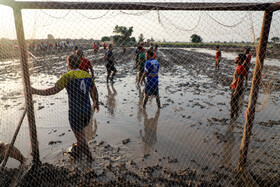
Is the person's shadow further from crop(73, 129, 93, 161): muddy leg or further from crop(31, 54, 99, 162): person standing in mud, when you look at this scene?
crop(31, 54, 99, 162): person standing in mud

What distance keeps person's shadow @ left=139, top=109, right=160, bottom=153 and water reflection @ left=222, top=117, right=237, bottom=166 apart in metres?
1.49

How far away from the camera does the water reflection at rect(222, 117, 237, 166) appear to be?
10.5 feet

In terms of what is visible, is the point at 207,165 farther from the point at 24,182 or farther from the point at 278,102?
the point at 278,102

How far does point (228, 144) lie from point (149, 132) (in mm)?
1844

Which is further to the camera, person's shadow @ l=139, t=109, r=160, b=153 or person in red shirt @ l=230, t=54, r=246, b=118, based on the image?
person in red shirt @ l=230, t=54, r=246, b=118

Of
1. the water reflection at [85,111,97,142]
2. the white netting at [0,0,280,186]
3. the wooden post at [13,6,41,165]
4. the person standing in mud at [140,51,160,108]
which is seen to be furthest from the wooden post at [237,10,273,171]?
the wooden post at [13,6,41,165]

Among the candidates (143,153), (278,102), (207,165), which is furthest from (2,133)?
(278,102)

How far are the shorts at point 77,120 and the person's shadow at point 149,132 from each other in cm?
149

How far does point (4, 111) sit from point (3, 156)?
141 inches

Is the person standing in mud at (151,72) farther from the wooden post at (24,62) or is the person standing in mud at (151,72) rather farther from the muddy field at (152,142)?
the wooden post at (24,62)

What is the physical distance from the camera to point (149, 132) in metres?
4.24

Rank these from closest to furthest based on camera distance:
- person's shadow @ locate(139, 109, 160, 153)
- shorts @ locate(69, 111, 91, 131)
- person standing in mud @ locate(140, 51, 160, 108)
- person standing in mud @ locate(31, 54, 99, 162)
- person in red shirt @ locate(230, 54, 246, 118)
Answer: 1. person standing in mud @ locate(31, 54, 99, 162)
2. shorts @ locate(69, 111, 91, 131)
3. person's shadow @ locate(139, 109, 160, 153)
4. person in red shirt @ locate(230, 54, 246, 118)
5. person standing in mud @ locate(140, 51, 160, 108)

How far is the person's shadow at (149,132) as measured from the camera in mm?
3691

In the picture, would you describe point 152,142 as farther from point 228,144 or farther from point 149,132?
point 228,144
